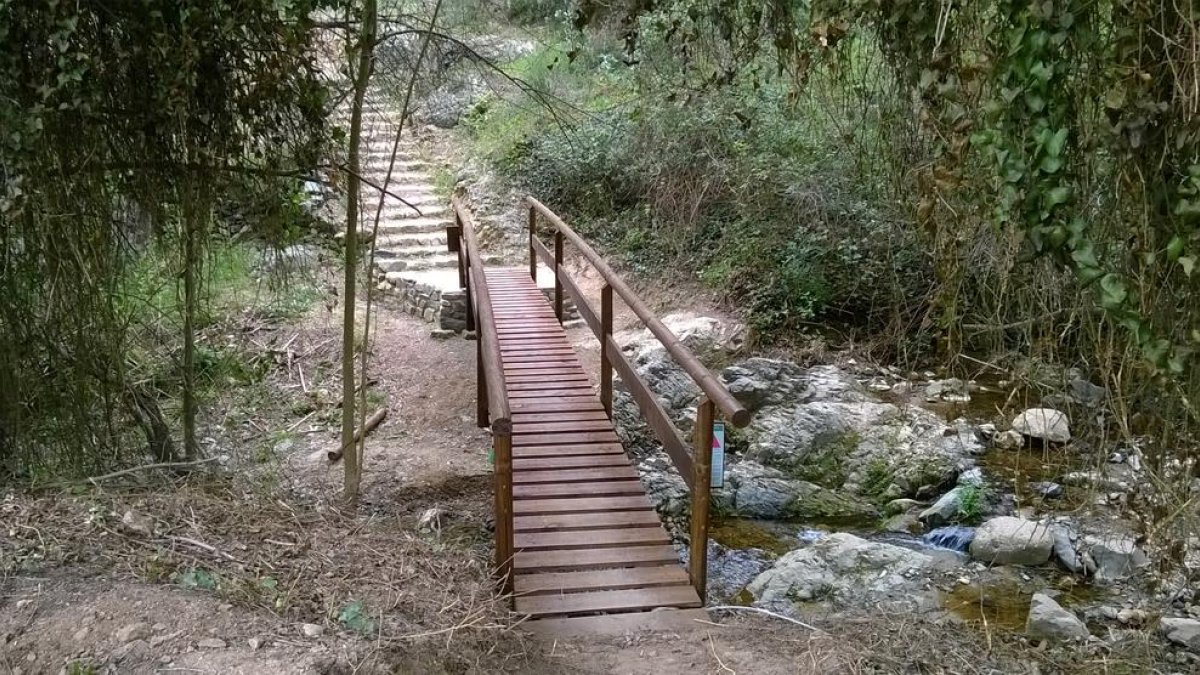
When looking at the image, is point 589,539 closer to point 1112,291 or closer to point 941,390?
point 1112,291

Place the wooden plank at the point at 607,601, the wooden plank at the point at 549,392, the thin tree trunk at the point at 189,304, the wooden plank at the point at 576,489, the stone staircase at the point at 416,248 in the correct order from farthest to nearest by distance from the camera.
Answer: the stone staircase at the point at 416,248 < the wooden plank at the point at 549,392 < the wooden plank at the point at 576,489 < the thin tree trunk at the point at 189,304 < the wooden plank at the point at 607,601

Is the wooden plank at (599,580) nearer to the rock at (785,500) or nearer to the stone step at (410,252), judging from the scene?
the rock at (785,500)

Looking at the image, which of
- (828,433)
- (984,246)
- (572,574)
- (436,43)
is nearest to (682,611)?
(572,574)

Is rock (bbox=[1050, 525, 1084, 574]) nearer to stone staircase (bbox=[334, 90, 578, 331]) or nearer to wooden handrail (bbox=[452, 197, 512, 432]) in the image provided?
wooden handrail (bbox=[452, 197, 512, 432])

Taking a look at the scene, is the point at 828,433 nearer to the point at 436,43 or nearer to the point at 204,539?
the point at 436,43

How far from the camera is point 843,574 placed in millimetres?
5117

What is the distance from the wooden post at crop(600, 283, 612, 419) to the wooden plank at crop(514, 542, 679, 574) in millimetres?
1546

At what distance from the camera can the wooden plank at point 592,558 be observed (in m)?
3.85

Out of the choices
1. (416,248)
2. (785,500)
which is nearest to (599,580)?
(785,500)

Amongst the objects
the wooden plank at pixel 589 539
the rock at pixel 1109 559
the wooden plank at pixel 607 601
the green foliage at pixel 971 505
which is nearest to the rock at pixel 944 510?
the green foliage at pixel 971 505

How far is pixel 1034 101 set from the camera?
1.93 metres

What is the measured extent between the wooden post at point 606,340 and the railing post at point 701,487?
71.7 inches

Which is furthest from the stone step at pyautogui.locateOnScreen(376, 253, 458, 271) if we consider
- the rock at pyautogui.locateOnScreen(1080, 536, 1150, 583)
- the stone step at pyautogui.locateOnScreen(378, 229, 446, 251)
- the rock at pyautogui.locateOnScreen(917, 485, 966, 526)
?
the rock at pyautogui.locateOnScreen(1080, 536, 1150, 583)

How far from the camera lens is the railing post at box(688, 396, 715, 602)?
3432mm
